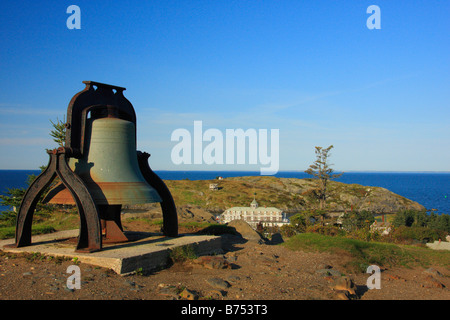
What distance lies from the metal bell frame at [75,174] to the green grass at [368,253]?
6414 millimetres

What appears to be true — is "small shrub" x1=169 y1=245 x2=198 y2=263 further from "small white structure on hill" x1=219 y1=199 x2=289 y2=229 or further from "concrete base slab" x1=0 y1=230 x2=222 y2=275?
"small white structure on hill" x1=219 y1=199 x2=289 y2=229

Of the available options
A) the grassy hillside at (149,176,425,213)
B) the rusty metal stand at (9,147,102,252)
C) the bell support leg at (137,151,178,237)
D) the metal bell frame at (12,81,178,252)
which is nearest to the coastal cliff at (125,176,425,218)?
the grassy hillside at (149,176,425,213)

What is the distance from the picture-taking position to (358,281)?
969cm

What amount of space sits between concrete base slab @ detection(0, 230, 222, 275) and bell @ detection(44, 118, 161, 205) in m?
1.30

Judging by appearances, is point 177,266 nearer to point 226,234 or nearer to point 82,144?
point 82,144

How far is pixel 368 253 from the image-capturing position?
1252cm

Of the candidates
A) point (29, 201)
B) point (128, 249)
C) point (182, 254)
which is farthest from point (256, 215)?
point (29, 201)

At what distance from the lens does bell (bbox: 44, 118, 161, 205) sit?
31.2 feet

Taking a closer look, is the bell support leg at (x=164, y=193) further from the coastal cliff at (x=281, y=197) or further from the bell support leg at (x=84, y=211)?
the coastal cliff at (x=281, y=197)

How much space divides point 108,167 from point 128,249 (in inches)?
89.6

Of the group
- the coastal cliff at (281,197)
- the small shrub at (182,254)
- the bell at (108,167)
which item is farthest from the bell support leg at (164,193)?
the coastal cliff at (281,197)

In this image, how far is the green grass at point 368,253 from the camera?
11953 millimetres

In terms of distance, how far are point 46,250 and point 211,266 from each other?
438 centimetres

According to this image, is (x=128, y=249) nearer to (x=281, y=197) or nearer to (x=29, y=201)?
(x=29, y=201)
